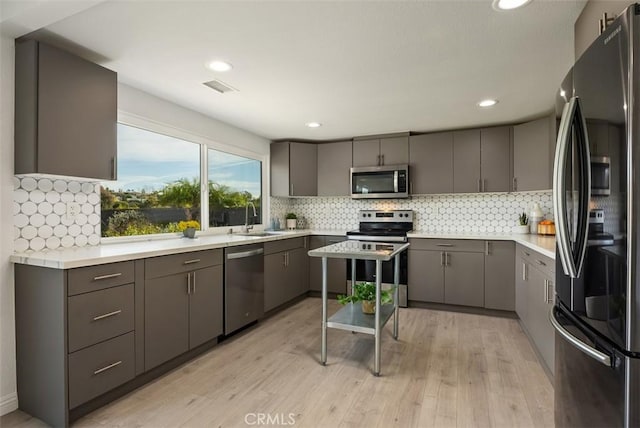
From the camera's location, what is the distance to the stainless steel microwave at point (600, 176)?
3.47 feet

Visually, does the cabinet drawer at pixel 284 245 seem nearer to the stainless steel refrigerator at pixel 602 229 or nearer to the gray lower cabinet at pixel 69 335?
the gray lower cabinet at pixel 69 335

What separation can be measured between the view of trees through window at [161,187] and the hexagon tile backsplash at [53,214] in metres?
0.15

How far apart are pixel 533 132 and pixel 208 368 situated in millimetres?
3960

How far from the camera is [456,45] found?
6.73 ft

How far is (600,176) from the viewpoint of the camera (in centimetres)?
110

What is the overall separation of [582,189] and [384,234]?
3076mm

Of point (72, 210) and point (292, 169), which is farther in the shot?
point (292, 169)

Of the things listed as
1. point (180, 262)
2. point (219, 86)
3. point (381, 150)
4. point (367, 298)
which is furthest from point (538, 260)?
point (219, 86)

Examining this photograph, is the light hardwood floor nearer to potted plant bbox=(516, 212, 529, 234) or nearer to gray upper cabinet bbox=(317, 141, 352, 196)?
potted plant bbox=(516, 212, 529, 234)

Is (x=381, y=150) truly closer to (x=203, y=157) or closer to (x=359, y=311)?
(x=203, y=157)

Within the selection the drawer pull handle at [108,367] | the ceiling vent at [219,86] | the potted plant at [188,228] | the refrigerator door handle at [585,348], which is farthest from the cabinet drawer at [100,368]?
the refrigerator door handle at [585,348]

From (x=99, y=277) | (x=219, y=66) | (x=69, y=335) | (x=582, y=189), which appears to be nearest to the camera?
(x=582, y=189)

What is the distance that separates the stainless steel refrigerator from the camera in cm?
96

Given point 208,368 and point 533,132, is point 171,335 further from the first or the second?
point 533,132
